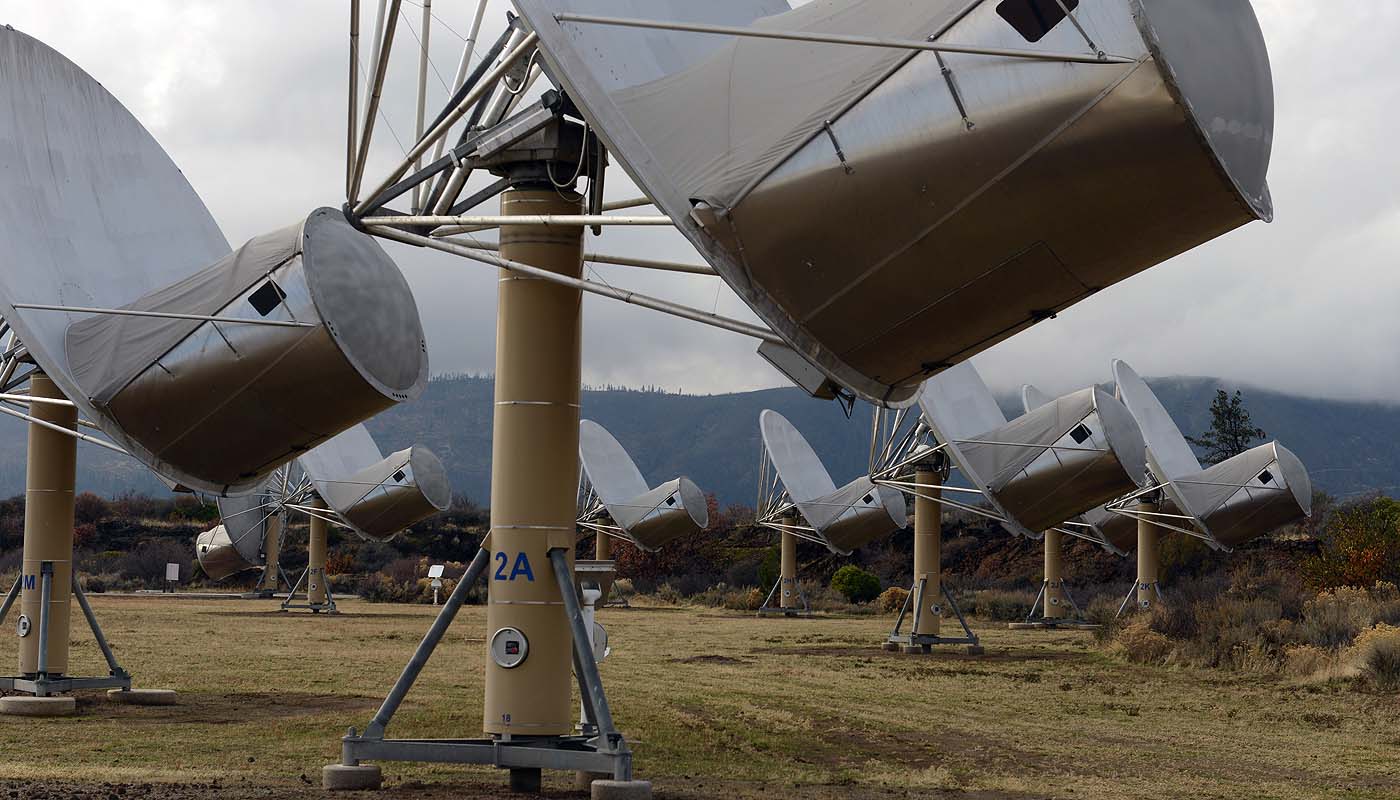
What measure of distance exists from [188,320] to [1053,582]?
120 ft

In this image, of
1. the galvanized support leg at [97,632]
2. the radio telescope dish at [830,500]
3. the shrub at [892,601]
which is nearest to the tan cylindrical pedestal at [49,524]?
the galvanized support leg at [97,632]

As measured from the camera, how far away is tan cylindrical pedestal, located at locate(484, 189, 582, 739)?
13250mm

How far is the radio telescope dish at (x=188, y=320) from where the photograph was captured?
1507cm

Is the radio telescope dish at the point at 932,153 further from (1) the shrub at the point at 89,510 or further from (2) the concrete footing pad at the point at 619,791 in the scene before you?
(1) the shrub at the point at 89,510

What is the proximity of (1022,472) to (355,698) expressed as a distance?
588 inches

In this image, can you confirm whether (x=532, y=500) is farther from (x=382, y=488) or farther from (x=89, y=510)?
(x=89, y=510)

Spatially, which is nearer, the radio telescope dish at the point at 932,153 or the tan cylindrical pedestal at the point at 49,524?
the radio telescope dish at the point at 932,153

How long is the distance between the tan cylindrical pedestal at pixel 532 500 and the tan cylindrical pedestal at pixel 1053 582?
1409 inches

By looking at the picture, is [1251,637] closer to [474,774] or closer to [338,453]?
[474,774]

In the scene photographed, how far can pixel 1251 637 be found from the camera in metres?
28.6

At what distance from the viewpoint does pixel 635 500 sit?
58438 millimetres

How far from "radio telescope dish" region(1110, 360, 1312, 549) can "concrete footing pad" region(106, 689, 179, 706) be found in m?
28.0

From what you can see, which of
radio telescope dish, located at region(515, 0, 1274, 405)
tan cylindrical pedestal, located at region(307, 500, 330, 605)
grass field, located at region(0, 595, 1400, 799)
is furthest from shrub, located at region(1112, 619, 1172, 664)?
tan cylindrical pedestal, located at region(307, 500, 330, 605)

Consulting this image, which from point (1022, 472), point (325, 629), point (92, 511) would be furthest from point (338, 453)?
point (92, 511)
